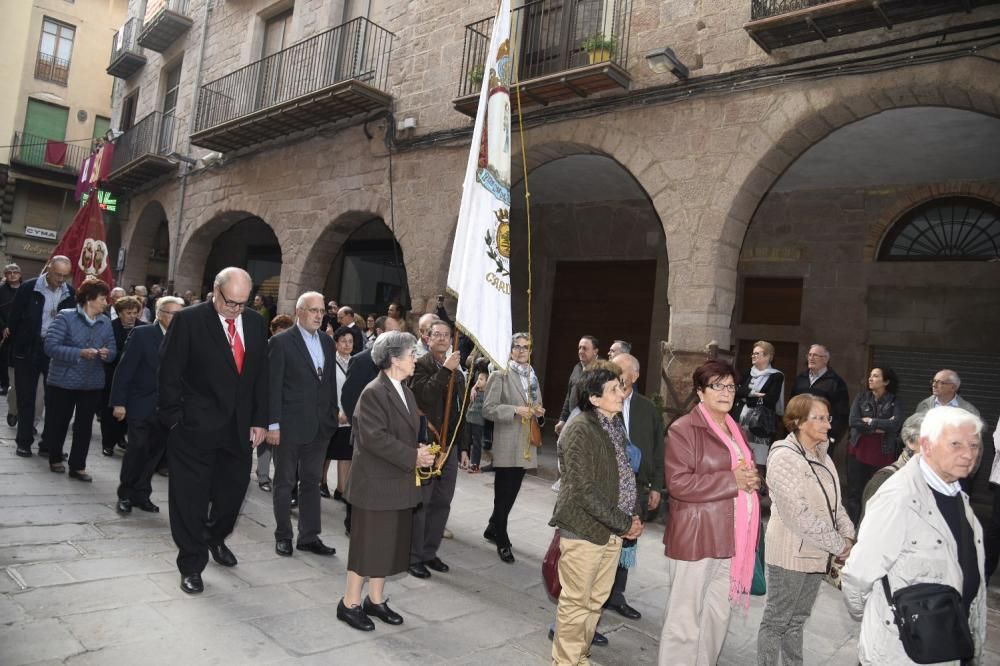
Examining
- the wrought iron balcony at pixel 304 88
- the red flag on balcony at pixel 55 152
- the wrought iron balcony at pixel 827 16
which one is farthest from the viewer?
the red flag on balcony at pixel 55 152

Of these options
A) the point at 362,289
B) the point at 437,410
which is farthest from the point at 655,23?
the point at 362,289

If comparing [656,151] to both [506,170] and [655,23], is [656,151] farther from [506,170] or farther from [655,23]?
[506,170]

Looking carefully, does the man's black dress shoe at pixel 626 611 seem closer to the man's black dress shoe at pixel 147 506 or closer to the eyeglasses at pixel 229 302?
the eyeglasses at pixel 229 302

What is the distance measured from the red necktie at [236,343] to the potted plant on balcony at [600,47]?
228 inches

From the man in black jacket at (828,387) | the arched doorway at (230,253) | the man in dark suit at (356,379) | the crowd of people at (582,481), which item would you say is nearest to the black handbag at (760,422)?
the man in black jacket at (828,387)

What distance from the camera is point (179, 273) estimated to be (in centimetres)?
1531

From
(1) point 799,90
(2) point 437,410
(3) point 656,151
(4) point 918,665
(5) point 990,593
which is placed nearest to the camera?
(4) point 918,665

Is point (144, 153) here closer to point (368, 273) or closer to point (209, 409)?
point (368, 273)

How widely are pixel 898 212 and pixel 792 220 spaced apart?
4.83 ft

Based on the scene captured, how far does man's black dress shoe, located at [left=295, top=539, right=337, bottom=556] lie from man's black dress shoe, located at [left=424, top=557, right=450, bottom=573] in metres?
0.66

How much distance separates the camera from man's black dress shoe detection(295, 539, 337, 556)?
4562mm

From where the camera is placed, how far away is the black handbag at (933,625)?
2217mm

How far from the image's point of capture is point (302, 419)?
4574mm

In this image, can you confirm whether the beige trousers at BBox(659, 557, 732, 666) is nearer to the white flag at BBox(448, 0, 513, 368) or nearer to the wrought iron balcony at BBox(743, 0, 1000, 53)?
the white flag at BBox(448, 0, 513, 368)
